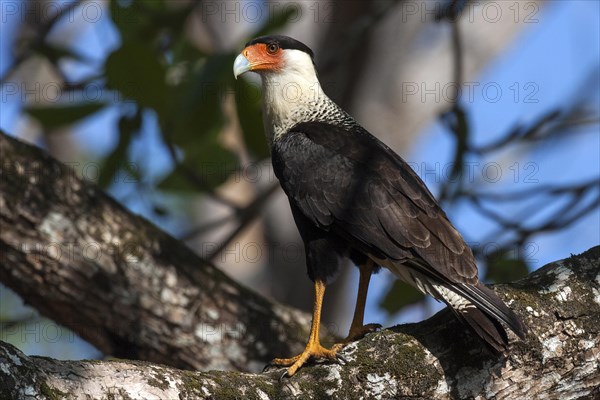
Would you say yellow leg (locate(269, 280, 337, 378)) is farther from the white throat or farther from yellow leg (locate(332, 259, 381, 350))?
the white throat

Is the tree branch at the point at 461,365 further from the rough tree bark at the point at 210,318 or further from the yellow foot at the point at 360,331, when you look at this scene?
the yellow foot at the point at 360,331

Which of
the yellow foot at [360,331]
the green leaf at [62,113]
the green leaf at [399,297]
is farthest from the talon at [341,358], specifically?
the green leaf at [62,113]

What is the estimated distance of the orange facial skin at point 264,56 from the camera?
4801 mm

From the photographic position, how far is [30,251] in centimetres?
461

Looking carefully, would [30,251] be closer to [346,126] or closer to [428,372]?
[346,126]

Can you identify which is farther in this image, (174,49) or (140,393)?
(174,49)

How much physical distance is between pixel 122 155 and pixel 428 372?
2.62m

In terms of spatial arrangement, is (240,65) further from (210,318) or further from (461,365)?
(461,365)

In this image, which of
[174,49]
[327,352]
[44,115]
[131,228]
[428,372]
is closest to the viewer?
[428,372]

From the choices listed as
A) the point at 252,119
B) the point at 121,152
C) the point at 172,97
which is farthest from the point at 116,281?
the point at 252,119

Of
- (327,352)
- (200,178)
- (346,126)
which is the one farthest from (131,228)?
(327,352)

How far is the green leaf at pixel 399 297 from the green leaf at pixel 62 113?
6.47 feet

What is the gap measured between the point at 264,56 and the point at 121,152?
3.46ft

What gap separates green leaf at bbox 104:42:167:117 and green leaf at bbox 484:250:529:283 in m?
2.06
